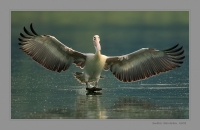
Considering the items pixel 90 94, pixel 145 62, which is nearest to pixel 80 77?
pixel 90 94

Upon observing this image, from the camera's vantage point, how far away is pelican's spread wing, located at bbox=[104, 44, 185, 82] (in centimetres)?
1648

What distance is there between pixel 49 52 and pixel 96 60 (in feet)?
4.22

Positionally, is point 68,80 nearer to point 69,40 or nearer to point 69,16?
point 69,40

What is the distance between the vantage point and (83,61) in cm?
1656

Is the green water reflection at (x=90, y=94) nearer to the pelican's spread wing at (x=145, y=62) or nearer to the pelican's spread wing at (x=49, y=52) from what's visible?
the pelican's spread wing at (x=145, y=62)

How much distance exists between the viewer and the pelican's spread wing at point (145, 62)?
16484mm

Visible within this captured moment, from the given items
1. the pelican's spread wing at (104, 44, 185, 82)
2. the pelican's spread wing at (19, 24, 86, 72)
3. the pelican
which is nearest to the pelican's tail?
the pelican

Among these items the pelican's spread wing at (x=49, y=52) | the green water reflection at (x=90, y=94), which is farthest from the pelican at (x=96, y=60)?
the green water reflection at (x=90, y=94)

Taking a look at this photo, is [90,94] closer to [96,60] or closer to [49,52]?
[96,60]

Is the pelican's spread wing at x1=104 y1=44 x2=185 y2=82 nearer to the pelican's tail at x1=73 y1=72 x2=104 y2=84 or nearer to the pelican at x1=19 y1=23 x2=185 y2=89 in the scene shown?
the pelican at x1=19 y1=23 x2=185 y2=89

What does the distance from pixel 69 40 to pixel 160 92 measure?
36.2ft

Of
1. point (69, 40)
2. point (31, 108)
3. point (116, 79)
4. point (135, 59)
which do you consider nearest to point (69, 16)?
point (69, 40)

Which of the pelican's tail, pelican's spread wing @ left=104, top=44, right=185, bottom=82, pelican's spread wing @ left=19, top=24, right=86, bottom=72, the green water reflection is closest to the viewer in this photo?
the green water reflection

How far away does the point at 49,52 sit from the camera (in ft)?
53.7
